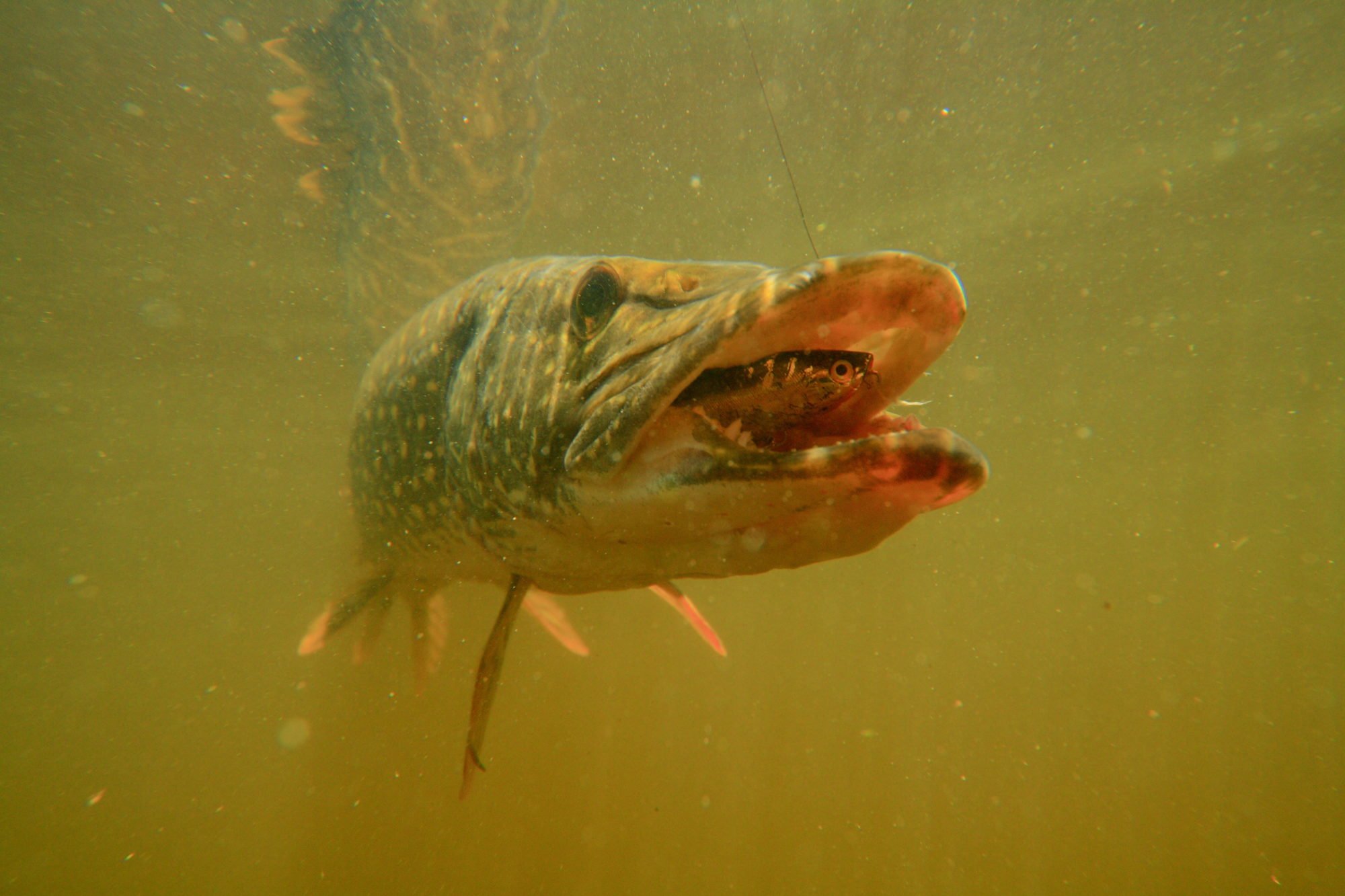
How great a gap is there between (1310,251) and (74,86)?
24237 mm

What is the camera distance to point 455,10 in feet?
24.3

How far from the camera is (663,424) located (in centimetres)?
148

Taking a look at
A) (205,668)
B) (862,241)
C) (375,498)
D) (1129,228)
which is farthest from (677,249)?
(205,668)

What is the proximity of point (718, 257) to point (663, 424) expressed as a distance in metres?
15.6

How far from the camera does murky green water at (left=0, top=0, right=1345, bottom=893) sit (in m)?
7.46

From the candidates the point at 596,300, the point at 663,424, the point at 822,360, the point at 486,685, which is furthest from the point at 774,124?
the point at 486,685

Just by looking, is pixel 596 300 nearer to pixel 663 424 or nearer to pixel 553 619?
pixel 663 424

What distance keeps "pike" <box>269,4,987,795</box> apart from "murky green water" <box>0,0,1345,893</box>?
190 inches

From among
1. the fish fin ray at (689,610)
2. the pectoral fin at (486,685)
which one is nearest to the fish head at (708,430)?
the pectoral fin at (486,685)

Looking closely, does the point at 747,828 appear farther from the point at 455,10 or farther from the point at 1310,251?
the point at 1310,251

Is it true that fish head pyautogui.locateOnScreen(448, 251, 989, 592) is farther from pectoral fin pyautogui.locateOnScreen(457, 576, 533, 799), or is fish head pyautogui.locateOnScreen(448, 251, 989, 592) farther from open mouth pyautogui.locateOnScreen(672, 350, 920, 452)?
pectoral fin pyautogui.locateOnScreen(457, 576, 533, 799)

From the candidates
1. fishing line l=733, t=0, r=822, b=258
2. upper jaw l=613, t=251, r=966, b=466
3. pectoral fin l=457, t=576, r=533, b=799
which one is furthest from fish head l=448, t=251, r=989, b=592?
pectoral fin l=457, t=576, r=533, b=799

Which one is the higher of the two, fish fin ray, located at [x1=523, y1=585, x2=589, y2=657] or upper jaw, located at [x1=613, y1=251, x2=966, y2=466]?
upper jaw, located at [x1=613, y1=251, x2=966, y2=466]

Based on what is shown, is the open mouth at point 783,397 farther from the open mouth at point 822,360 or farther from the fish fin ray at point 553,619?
the fish fin ray at point 553,619
